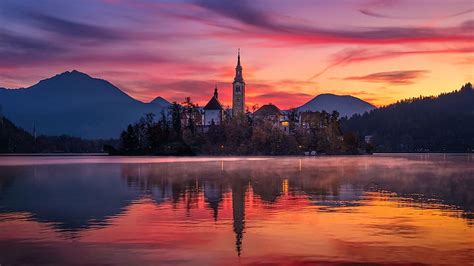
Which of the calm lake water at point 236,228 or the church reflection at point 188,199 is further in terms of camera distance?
the church reflection at point 188,199

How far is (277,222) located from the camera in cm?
3064

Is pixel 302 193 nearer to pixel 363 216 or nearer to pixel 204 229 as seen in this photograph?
pixel 363 216

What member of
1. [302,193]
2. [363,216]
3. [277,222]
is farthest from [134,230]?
[302,193]

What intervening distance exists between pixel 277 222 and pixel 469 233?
29.4 feet

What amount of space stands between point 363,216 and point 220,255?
13401 mm

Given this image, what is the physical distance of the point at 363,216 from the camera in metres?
33.2

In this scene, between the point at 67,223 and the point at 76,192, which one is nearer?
the point at 67,223

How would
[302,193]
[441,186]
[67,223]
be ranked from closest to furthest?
[67,223], [302,193], [441,186]

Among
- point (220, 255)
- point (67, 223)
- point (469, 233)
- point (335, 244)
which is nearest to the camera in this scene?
point (220, 255)

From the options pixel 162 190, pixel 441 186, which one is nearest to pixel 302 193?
pixel 162 190

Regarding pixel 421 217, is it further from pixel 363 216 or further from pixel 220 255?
pixel 220 255

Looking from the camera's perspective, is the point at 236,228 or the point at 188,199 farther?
the point at 188,199

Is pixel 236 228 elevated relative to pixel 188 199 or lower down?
lower down

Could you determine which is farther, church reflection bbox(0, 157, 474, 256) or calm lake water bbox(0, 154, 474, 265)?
church reflection bbox(0, 157, 474, 256)
